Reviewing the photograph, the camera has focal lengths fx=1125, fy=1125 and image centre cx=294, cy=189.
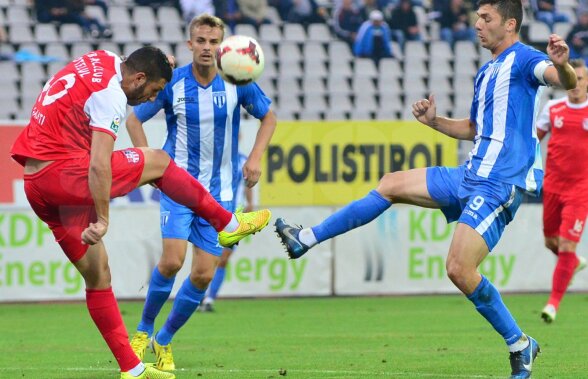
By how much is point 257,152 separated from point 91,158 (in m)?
2.28

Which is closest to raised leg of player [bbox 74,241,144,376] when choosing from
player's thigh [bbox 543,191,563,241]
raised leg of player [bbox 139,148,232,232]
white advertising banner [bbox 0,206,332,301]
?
raised leg of player [bbox 139,148,232,232]

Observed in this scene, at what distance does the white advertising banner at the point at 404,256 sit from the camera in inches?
597

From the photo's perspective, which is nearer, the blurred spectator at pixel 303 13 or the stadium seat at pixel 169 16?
the stadium seat at pixel 169 16

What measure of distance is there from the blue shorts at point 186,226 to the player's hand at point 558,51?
3.07 metres

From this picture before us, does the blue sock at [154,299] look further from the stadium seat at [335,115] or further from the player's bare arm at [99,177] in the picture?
the stadium seat at [335,115]

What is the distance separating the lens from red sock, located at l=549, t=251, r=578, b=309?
1145 centimetres

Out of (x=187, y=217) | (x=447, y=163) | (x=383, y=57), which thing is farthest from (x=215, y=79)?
(x=383, y=57)

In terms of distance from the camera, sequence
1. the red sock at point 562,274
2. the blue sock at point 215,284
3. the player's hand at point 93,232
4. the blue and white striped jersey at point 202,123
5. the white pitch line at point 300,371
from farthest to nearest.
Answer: the blue sock at point 215,284
the red sock at point 562,274
the blue and white striped jersey at point 202,123
the white pitch line at point 300,371
the player's hand at point 93,232

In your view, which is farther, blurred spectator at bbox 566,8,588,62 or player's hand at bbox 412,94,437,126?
blurred spectator at bbox 566,8,588,62

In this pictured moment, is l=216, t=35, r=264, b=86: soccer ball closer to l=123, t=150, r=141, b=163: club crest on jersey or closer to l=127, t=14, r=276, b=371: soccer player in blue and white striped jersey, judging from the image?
l=127, t=14, r=276, b=371: soccer player in blue and white striped jersey

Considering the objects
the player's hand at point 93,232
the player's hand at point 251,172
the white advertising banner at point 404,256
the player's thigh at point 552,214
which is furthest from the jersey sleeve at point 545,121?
the player's hand at point 93,232

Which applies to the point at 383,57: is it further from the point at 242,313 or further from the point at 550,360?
the point at 550,360

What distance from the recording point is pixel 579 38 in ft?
67.5

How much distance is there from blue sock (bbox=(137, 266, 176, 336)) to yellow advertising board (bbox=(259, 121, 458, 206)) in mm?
7128
